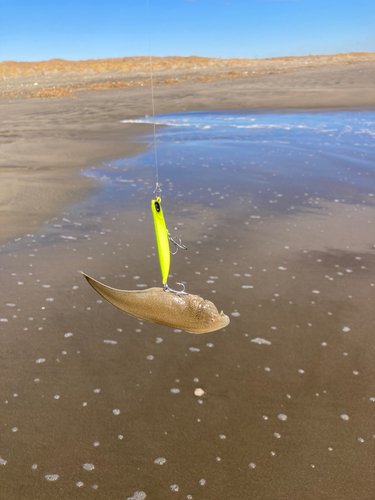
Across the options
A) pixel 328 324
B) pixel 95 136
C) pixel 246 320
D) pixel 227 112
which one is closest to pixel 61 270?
pixel 246 320

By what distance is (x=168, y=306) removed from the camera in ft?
10.7

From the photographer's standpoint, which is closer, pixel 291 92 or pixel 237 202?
pixel 237 202

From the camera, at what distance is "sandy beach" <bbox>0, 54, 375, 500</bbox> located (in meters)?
3.73

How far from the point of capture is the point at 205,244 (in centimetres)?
810

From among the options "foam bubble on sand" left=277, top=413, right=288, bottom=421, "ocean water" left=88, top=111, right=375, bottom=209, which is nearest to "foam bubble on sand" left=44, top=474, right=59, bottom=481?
"foam bubble on sand" left=277, top=413, right=288, bottom=421

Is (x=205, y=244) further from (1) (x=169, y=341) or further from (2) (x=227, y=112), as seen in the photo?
(2) (x=227, y=112)

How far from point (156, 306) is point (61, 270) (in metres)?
4.33

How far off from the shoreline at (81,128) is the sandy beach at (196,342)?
0.43ft

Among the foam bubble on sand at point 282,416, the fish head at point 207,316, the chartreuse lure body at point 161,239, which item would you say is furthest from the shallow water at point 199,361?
the chartreuse lure body at point 161,239

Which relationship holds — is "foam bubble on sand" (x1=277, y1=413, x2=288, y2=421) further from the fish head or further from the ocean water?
the ocean water

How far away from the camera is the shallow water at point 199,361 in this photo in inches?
146

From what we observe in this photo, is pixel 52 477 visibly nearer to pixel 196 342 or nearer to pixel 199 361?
pixel 199 361

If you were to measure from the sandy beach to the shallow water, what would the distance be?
0.02 m

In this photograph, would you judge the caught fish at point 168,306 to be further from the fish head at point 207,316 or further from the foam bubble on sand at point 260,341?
the foam bubble on sand at point 260,341
